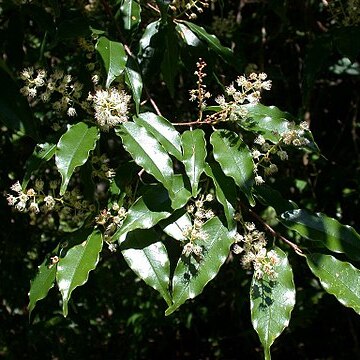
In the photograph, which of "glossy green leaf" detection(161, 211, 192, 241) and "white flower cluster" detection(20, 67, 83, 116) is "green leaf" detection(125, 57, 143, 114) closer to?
"white flower cluster" detection(20, 67, 83, 116)

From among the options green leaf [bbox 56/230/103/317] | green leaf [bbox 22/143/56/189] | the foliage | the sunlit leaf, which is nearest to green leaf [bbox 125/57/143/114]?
the foliage

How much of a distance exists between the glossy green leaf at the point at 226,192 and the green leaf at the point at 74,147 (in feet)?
0.87

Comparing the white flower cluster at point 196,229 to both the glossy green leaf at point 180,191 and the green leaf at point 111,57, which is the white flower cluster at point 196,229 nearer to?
the glossy green leaf at point 180,191

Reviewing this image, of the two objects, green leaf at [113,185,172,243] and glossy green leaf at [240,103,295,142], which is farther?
glossy green leaf at [240,103,295,142]

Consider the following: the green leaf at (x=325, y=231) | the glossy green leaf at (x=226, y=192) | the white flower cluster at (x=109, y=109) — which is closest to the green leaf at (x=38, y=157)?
the white flower cluster at (x=109, y=109)

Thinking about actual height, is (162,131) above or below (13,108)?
below

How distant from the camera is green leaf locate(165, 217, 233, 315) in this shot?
1.33 metres

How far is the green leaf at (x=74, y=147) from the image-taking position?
1.30 metres

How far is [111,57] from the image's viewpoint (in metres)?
1.43

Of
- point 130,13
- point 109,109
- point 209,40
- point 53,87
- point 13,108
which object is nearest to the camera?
point 13,108

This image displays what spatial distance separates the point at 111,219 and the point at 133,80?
34cm

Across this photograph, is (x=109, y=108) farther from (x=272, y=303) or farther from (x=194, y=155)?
(x=272, y=303)

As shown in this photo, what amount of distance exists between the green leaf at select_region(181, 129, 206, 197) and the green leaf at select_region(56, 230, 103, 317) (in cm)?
24

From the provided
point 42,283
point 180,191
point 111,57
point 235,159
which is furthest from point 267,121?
point 42,283
